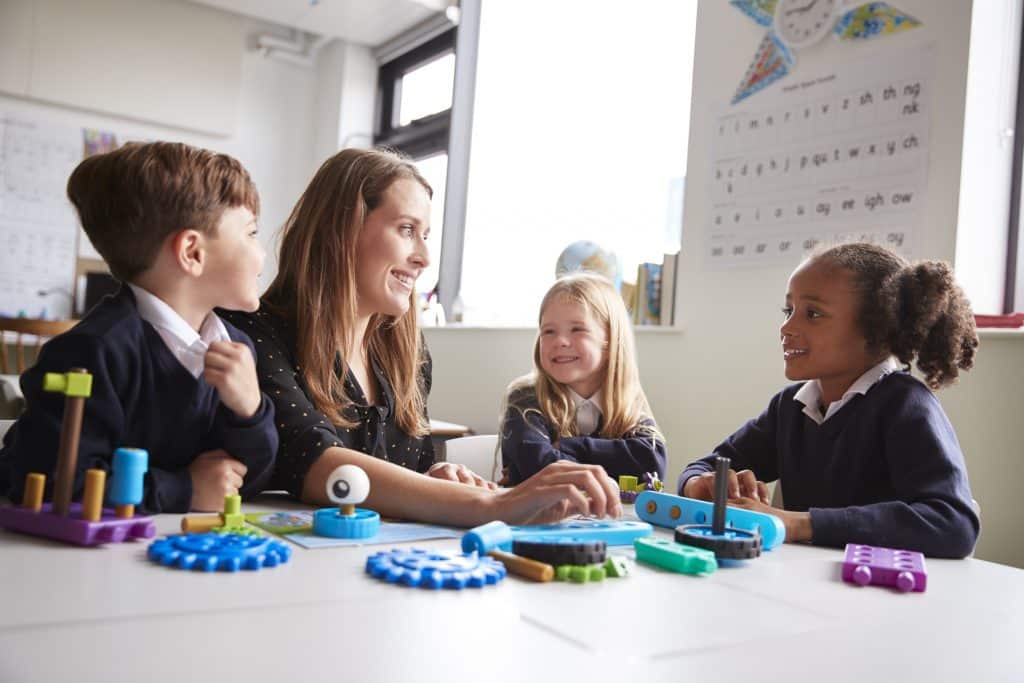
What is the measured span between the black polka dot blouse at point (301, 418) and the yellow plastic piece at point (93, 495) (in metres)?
0.41

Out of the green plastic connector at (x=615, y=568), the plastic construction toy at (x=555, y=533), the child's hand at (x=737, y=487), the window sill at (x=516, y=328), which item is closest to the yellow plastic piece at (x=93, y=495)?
the plastic construction toy at (x=555, y=533)

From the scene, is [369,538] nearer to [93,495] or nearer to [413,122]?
[93,495]

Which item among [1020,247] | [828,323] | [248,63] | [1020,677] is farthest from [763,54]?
[248,63]

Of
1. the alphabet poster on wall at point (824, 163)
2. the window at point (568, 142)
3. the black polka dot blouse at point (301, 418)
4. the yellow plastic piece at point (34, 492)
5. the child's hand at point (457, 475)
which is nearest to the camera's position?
the yellow plastic piece at point (34, 492)

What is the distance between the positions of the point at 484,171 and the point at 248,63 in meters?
2.13

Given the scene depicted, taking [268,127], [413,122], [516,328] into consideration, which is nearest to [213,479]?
[516,328]

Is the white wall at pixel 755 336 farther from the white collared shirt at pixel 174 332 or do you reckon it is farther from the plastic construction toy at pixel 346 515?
the white collared shirt at pixel 174 332

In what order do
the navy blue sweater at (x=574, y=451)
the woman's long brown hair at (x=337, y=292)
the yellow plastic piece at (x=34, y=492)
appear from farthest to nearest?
the navy blue sweater at (x=574, y=451)
the woman's long brown hair at (x=337, y=292)
the yellow plastic piece at (x=34, y=492)

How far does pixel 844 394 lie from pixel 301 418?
3.07ft

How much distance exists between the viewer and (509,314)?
436 cm

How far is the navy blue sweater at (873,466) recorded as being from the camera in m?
1.18

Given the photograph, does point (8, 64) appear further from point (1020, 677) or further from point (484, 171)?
point (1020, 677)

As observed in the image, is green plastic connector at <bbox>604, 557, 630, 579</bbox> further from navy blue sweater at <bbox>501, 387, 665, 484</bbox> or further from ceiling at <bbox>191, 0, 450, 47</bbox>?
ceiling at <bbox>191, 0, 450, 47</bbox>

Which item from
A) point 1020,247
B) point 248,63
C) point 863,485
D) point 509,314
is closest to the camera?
point 863,485
